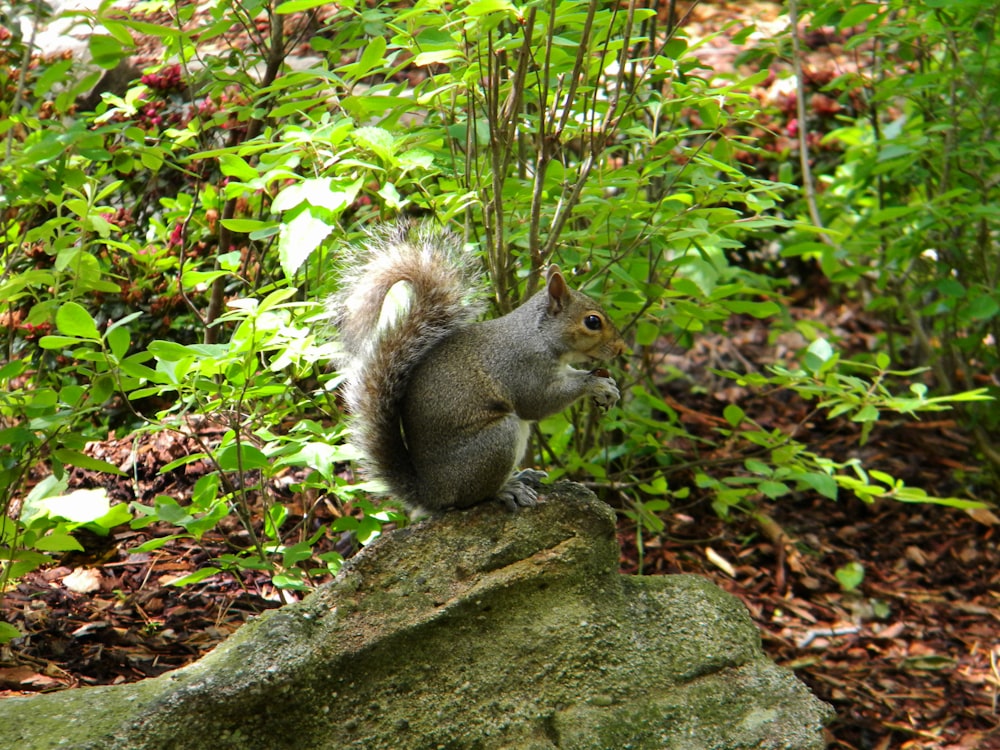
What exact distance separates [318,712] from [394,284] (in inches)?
40.1

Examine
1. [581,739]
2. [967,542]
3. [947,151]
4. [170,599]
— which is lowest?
[967,542]

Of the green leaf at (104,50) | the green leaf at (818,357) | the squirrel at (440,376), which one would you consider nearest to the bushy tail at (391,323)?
the squirrel at (440,376)

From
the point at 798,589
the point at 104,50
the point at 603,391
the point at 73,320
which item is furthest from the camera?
the point at 798,589

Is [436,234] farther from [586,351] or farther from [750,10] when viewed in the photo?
[750,10]

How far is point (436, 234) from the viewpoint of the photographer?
2729 mm

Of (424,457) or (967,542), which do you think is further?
(967,542)

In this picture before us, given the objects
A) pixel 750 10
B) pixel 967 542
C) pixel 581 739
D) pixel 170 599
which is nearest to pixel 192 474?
pixel 170 599

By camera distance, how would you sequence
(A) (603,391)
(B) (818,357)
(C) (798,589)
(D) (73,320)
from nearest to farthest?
(D) (73,320), (A) (603,391), (B) (818,357), (C) (798,589)

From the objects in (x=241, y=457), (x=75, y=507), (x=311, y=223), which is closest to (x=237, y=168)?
(x=311, y=223)

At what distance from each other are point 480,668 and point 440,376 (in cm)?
74

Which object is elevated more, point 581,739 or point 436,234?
point 436,234

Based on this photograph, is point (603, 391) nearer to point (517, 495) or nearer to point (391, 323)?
point (517, 495)

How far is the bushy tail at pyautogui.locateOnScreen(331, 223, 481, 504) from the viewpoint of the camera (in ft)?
8.51

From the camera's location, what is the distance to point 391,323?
8.65 ft
